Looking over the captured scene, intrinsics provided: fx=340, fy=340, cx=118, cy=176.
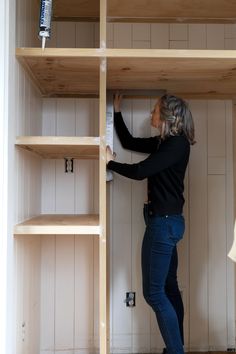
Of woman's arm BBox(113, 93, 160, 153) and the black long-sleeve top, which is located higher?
woman's arm BBox(113, 93, 160, 153)

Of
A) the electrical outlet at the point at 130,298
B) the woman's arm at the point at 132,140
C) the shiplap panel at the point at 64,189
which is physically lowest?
the electrical outlet at the point at 130,298

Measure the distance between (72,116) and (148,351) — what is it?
1.45 metres

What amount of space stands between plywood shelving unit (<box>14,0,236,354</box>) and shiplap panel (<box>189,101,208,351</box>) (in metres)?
0.22

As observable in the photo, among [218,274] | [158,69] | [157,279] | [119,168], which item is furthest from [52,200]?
[218,274]

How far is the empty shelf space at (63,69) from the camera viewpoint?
4.42 ft

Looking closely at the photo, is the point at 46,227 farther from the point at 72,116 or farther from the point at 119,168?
Answer: the point at 72,116

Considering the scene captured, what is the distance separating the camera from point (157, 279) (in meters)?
1.59

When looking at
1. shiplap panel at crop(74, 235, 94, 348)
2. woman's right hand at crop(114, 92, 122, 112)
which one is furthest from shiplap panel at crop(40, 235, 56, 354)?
woman's right hand at crop(114, 92, 122, 112)

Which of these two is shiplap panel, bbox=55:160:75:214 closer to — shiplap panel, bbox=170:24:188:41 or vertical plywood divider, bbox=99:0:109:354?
vertical plywood divider, bbox=99:0:109:354

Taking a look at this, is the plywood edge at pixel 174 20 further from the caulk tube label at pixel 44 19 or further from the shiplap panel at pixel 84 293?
the shiplap panel at pixel 84 293

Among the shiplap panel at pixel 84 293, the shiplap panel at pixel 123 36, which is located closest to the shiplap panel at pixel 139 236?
the shiplap panel at pixel 84 293

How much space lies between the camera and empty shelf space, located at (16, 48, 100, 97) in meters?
1.35

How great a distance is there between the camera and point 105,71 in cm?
141

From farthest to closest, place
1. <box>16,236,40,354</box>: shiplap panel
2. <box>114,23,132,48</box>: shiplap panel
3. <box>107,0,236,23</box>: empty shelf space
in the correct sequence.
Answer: <box>114,23,132,48</box>: shiplap panel
<box>107,0,236,23</box>: empty shelf space
<box>16,236,40,354</box>: shiplap panel
